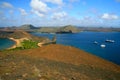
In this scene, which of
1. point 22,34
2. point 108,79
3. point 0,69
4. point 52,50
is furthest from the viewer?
point 22,34

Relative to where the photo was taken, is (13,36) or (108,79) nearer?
(108,79)

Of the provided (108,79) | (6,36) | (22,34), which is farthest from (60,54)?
(6,36)

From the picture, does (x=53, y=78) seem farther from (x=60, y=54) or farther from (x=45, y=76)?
(x=60, y=54)

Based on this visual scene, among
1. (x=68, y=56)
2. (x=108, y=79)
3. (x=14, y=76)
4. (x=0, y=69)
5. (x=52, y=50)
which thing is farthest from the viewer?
(x=52, y=50)

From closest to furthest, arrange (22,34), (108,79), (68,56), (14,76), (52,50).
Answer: (14,76), (108,79), (68,56), (52,50), (22,34)

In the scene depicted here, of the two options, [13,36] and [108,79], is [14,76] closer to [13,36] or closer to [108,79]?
[108,79]

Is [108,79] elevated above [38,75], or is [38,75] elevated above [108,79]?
[38,75]

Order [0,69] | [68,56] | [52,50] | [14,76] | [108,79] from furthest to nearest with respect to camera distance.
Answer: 1. [52,50]
2. [68,56]
3. [108,79]
4. [0,69]
5. [14,76]

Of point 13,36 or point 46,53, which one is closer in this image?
point 46,53

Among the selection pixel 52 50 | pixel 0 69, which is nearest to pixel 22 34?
pixel 52 50
